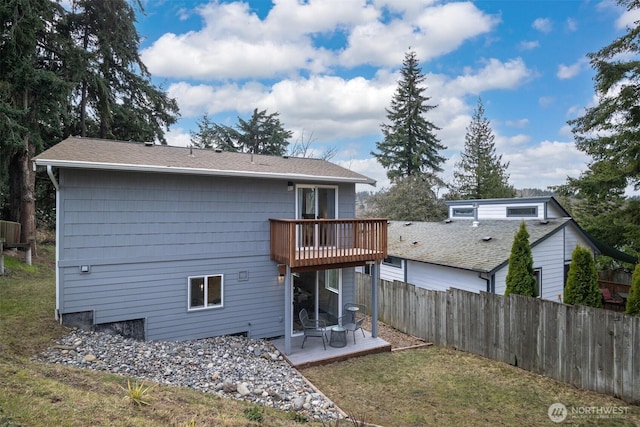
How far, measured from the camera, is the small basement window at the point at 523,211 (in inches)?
523

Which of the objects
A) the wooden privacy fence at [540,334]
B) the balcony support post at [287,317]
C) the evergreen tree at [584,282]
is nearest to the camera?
the wooden privacy fence at [540,334]

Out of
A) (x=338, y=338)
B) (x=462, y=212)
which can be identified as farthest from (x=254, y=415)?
(x=462, y=212)

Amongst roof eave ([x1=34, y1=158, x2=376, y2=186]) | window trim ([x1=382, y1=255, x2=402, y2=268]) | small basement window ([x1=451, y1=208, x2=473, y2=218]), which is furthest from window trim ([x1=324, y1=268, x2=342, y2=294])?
small basement window ([x1=451, y1=208, x2=473, y2=218])

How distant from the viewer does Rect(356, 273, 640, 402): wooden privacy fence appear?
19.6 feet

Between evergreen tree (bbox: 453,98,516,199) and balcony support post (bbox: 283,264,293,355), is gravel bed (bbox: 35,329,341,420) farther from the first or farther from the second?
evergreen tree (bbox: 453,98,516,199)

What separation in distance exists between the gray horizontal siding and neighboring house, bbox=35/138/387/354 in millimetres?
23

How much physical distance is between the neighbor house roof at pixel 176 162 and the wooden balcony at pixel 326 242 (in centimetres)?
129

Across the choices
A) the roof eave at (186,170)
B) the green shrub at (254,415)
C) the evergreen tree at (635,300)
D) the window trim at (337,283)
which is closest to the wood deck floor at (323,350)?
the window trim at (337,283)

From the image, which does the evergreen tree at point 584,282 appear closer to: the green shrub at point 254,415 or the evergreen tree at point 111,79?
the green shrub at point 254,415

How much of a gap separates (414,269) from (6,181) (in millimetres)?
16320

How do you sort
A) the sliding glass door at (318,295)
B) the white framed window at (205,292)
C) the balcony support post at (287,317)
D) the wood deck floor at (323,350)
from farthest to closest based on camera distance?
the sliding glass door at (318,295)
the white framed window at (205,292)
the balcony support post at (287,317)
the wood deck floor at (323,350)

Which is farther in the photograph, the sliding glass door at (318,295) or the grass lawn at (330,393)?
the sliding glass door at (318,295)

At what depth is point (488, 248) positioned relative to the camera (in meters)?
11.6

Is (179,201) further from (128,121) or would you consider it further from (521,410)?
(128,121)
